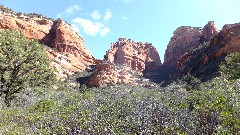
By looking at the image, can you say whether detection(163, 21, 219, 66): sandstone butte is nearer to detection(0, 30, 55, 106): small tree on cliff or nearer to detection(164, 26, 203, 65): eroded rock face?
detection(164, 26, 203, 65): eroded rock face

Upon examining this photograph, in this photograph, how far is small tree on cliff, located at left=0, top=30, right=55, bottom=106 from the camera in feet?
79.6

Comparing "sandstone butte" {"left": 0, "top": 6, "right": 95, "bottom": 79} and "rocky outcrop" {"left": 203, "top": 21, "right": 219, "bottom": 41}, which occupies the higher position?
"rocky outcrop" {"left": 203, "top": 21, "right": 219, "bottom": 41}

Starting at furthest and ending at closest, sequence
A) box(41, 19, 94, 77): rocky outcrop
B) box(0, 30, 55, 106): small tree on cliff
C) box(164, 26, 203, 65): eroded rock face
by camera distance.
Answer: box(164, 26, 203, 65): eroded rock face
box(41, 19, 94, 77): rocky outcrop
box(0, 30, 55, 106): small tree on cliff

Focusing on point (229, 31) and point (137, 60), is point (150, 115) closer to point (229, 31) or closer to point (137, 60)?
point (229, 31)

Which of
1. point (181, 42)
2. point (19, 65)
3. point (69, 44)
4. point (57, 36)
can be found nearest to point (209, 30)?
point (181, 42)

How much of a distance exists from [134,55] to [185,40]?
2562 centimetres

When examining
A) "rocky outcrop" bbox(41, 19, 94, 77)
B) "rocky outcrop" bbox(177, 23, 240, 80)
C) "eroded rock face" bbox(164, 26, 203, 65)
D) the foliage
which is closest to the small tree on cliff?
the foliage

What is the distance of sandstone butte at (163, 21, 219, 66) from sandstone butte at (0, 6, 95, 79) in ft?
145

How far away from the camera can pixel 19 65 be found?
81.7 feet

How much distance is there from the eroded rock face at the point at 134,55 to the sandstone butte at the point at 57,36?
33.7 meters

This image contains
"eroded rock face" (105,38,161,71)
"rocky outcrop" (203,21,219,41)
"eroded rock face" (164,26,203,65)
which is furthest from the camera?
"eroded rock face" (105,38,161,71)

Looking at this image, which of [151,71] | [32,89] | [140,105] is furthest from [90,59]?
[140,105]

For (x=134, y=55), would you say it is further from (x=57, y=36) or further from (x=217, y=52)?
(x=217, y=52)

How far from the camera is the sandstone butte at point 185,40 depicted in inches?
4852
